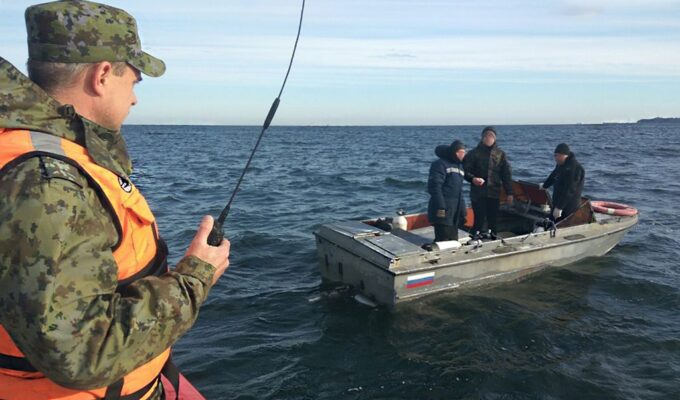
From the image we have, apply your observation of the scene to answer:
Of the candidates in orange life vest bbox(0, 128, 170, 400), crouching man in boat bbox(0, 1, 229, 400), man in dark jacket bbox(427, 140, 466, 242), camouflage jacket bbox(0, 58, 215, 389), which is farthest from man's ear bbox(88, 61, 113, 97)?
man in dark jacket bbox(427, 140, 466, 242)

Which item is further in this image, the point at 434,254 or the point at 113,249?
the point at 434,254

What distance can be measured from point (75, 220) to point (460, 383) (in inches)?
224

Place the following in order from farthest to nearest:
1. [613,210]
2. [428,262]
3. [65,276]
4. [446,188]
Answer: [613,210] → [446,188] → [428,262] → [65,276]

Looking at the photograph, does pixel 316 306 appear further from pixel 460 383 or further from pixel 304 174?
pixel 304 174

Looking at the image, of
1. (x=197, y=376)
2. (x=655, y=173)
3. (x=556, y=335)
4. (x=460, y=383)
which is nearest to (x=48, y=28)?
(x=197, y=376)

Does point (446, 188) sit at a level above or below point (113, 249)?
below

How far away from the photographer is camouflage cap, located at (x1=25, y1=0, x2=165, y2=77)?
163cm

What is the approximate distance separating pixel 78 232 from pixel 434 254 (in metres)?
6.83

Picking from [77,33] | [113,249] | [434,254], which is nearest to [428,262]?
[434,254]

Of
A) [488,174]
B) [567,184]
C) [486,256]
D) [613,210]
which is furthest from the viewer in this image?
[613,210]

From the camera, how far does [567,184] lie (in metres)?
9.96

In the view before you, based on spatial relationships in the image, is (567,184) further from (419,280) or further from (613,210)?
(419,280)

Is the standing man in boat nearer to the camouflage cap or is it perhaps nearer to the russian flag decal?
the russian flag decal

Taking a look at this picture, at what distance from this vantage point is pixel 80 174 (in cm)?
152
